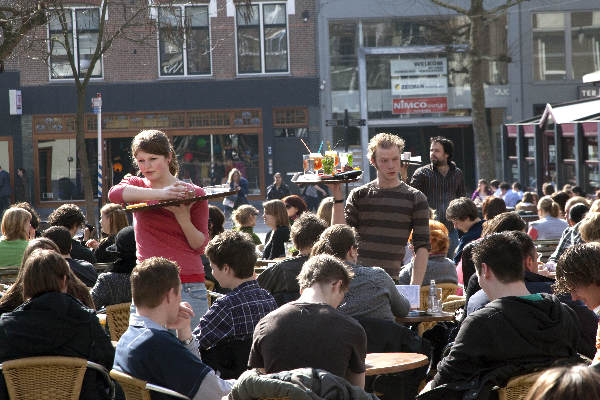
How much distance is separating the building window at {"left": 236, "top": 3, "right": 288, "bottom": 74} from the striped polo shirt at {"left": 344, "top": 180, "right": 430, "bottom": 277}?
24.2 m

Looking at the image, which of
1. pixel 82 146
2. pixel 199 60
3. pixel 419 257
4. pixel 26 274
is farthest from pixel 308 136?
pixel 26 274

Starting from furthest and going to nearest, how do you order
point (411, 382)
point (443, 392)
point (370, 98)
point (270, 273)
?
1. point (370, 98)
2. point (270, 273)
3. point (411, 382)
4. point (443, 392)

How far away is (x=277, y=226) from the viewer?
1055 cm

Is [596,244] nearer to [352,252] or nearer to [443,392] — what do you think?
[443,392]

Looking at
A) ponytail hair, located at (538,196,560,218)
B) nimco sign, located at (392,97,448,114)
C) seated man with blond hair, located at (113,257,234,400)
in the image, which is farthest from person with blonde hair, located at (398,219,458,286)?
nimco sign, located at (392,97,448,114)

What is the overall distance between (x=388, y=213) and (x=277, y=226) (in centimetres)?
371

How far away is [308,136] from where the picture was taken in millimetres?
30516

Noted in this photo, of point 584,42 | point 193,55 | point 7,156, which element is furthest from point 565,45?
point 7,156

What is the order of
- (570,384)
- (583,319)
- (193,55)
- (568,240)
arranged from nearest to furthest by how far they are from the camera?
1. (570,384)
2. (583,319)
3. (568,240)
4. (193,55)

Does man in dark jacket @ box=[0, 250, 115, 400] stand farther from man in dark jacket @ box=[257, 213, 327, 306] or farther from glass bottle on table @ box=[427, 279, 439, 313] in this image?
glass bottle on table @ box=[427, 279, 439, 313]

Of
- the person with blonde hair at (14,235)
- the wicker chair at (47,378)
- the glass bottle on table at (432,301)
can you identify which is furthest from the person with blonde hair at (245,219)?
the wicker chair at (47,378)

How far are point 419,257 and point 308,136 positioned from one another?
23.6m

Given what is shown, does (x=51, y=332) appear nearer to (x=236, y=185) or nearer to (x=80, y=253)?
(x=80, y=253)

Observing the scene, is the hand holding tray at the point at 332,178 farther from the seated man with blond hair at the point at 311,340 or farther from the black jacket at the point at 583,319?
the seated man with blond hair at the point at 311,340
